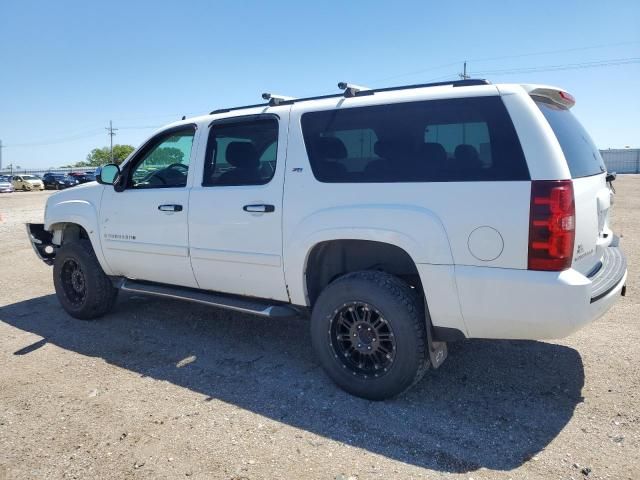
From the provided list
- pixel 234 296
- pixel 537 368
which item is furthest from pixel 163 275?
pixel 537 368

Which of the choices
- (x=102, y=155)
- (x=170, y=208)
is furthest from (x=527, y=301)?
(x=102, y=155)

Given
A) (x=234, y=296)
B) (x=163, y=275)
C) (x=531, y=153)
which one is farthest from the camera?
(x=163, y=275)

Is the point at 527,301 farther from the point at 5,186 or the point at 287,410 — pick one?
the point at 5,186

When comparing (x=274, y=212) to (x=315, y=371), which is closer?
(x=274, y=212)

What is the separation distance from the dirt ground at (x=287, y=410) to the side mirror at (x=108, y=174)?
1.54m

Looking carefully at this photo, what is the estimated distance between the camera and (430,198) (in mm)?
3246

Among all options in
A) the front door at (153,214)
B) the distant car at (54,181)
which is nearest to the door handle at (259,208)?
the front door at (153,214)

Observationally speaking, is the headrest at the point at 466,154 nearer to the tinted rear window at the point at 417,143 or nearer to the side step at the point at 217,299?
the tinted rear window at the point at 417,143

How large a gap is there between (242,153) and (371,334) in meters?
1.88

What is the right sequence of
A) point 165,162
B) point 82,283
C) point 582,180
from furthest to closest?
1. point 82,283
2. point 165,162
3. point 582,180

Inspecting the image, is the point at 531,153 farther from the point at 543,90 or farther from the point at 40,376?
the point at 40,376

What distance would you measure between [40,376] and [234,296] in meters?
1.67

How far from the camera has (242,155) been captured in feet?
14.2

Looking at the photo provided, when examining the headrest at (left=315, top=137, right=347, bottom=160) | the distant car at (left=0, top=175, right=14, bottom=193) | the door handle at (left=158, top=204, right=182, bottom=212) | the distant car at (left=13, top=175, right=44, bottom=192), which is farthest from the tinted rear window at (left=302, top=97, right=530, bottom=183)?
the distant car at (left=13, top=175, right=44, bottom=192)
